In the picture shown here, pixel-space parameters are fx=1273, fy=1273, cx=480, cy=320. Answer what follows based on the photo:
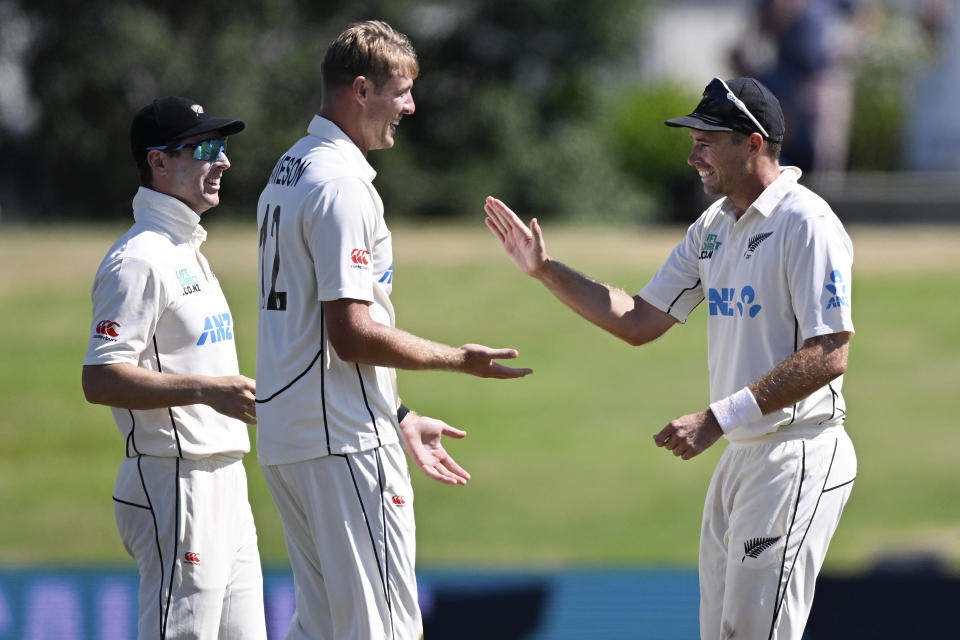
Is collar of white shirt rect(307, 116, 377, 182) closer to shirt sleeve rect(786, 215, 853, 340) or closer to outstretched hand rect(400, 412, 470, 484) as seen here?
outstretched hand rect(400, 412, 470, 484)

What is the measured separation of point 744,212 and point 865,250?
13.0 m

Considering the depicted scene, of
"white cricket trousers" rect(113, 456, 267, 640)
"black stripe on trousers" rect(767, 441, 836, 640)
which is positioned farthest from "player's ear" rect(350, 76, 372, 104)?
"black stripe on trousers" rect(767, 441, 836, 640)

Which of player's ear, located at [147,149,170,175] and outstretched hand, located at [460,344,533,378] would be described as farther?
player's ear, located at [147,149,170,175]


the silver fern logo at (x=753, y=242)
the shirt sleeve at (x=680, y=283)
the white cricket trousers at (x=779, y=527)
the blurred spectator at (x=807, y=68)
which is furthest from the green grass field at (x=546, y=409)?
the silver fern logo at (x=753, y=242)

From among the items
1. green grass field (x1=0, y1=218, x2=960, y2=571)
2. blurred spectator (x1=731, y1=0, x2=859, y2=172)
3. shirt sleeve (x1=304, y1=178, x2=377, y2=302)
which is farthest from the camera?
blurred spectator (x1=731, y1=0, x2=859, y2=172)

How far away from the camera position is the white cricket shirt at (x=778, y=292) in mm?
3715

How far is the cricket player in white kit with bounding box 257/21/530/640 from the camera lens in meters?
3.47

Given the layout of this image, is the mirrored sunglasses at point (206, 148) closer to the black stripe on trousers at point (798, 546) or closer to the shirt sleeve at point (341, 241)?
the shirt sleeve at point (341, 241)

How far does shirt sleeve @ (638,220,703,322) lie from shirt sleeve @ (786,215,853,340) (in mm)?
521

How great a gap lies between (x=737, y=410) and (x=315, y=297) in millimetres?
1259

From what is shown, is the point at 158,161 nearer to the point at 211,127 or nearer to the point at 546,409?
the point at 211,127

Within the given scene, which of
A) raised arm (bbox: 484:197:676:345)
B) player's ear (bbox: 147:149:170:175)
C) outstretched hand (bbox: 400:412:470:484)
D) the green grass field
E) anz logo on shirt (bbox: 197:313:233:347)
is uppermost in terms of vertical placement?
player's ear (bbox: 147:149:170:175)

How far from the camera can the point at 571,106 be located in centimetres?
2827

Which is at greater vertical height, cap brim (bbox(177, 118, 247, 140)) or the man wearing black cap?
cap brim (bbox(177, 118, 247, 140))
